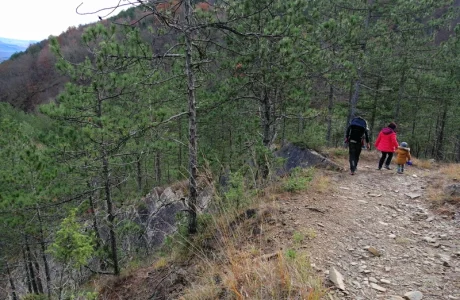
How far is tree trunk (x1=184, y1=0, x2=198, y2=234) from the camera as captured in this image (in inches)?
180

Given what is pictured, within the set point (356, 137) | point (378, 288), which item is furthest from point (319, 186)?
point (378, 288)

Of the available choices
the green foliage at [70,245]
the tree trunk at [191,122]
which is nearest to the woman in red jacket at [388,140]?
the tree trunk at [191,122]

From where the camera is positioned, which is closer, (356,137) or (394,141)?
(356,137)

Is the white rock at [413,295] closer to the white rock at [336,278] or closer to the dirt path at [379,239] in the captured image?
the dirt path at [379,239]

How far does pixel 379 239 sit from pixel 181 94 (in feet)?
19.2

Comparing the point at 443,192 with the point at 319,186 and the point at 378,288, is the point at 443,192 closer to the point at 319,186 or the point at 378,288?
Result: the point at 319,186

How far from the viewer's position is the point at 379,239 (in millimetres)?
4051

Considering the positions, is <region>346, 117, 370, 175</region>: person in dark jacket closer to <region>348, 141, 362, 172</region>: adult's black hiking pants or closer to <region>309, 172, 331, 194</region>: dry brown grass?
<region>348, 141, 362, 172</region>: adult's black hiking pants

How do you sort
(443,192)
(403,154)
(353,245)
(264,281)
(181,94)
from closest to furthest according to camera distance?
(264,281) → (353,245) → (443,192) → (403,154) → (181,94)

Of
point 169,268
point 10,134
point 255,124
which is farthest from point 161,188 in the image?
point 169,268

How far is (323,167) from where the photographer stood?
28.3 ft

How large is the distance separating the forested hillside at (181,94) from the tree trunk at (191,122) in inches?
0.8

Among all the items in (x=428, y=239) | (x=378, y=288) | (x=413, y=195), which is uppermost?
(x=378, y=288)

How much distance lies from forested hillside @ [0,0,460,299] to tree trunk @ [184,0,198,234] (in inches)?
0.8
